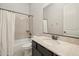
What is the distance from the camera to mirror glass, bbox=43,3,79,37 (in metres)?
1.62

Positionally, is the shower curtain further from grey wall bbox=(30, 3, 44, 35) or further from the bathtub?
grey wall bbox=(30, 3, 44, 35)

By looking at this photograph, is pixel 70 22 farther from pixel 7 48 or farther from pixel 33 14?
pixel 7 48

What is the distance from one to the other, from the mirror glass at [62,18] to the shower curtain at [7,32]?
35.9 inches

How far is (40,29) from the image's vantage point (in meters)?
2.56

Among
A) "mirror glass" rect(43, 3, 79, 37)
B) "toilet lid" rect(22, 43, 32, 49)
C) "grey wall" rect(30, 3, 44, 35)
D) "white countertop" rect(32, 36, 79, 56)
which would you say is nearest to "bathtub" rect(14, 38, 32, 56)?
"toilet lid" rect(22, 43, 32, 49)

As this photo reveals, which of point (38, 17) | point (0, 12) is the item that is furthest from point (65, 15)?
point (0, 12)

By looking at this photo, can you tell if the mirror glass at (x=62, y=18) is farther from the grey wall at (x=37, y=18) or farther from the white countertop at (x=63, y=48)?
the white countertop at (x=63, y=48)

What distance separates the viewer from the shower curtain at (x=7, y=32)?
250 cm

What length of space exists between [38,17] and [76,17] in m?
1.24

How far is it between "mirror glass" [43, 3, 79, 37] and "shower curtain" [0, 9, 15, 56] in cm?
91

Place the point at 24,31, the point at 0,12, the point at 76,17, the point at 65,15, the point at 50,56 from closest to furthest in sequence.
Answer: the point at 50,56 → the point at 76,17 → the point at 65,15 → the point at 0,12 → the point at 24,31

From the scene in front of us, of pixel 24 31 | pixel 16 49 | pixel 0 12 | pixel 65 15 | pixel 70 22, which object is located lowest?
pixel 16 49

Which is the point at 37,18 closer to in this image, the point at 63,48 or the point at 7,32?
the point at 7,32

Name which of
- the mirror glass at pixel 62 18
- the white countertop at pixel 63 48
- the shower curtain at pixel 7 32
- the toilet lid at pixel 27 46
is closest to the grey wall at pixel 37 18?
the mirror glass at pixel 62 18
